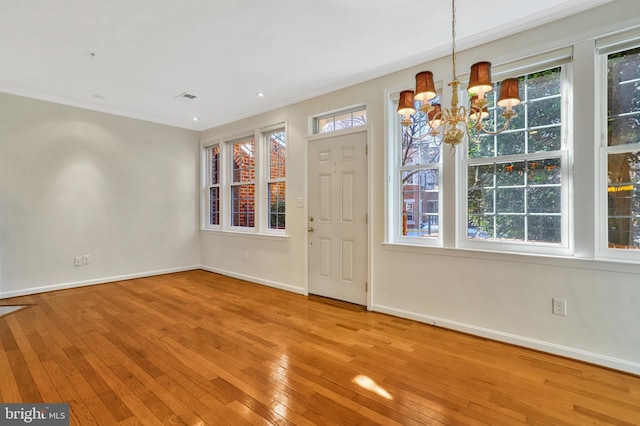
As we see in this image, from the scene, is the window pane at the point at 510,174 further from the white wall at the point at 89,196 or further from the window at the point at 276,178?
the white wall at the point at 89,196

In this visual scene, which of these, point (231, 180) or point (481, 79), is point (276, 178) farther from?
point (481, 79)

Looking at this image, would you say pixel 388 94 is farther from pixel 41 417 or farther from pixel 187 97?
pixel 41 417

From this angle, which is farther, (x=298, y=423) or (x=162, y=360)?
(x=162, y=360)

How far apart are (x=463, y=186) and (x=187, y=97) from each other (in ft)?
12.3

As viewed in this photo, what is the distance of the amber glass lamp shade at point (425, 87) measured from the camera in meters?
1.88

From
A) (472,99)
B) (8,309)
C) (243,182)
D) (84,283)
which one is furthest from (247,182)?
(472,99)

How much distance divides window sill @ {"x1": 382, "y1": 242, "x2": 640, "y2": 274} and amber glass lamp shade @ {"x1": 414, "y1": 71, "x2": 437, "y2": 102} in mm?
1644

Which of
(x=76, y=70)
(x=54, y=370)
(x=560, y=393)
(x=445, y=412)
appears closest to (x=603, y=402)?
(x=560, y=393)

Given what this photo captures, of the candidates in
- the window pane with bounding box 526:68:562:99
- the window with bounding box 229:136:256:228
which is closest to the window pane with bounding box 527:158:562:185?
the window pane with bounding box 526:68:562:99

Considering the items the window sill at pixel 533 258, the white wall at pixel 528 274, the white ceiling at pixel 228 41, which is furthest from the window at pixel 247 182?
the window sill at pixel 533 258

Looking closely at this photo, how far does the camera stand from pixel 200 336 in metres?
2.90

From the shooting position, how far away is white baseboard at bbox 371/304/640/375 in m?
2.25

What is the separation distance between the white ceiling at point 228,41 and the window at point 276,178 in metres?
0.78

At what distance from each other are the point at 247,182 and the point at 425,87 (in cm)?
388
